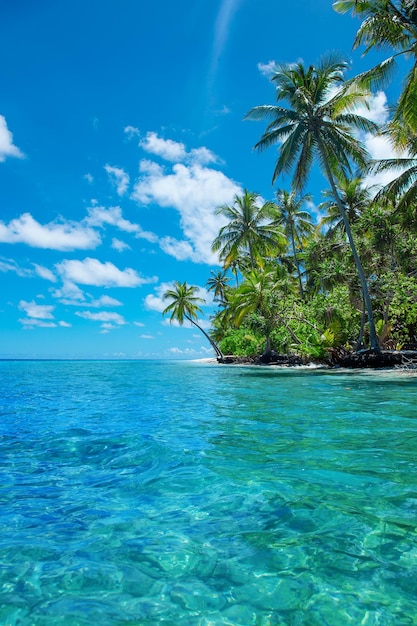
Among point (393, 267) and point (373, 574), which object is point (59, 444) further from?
point (393, 267)

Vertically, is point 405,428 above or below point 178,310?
below

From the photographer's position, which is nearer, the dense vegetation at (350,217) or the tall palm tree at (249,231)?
the dense vegetation at (350,217)

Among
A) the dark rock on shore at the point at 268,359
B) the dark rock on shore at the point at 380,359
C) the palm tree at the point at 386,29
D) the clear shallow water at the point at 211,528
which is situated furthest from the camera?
the dark rock on shore at the point at 268,359

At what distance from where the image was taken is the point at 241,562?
7.95ft

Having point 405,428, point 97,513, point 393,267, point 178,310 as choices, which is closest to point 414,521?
point 97,513

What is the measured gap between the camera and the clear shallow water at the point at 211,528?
2043mm

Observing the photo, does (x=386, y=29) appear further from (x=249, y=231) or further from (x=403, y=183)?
(x=249, y=231)

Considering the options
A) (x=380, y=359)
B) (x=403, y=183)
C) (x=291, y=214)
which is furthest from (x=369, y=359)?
(x=291, y=214)

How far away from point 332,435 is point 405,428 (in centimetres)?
135

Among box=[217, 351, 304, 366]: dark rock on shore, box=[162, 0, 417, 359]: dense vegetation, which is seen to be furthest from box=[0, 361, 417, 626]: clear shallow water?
box=[217, 351, 304, 366]: dark rock on shore

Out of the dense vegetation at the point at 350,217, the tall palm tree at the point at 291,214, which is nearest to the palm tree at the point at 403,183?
the dense vegetation at the point at 350,217

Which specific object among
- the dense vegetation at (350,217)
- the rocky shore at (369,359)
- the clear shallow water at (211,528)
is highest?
the dense vegetation at (350,217)

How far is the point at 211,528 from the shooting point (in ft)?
9.64

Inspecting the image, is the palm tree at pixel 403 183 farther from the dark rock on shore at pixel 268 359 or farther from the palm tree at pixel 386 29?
the dark rock on shore at pixel 268 359
